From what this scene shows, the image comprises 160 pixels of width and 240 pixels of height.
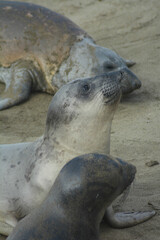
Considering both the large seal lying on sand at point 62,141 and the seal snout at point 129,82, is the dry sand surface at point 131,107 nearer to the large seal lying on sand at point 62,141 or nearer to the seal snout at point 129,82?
the seal snout at point 129,82

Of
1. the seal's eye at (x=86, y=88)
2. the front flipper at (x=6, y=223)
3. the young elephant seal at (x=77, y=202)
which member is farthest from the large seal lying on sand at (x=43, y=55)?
the young elephant seal at (x=77, y=202)

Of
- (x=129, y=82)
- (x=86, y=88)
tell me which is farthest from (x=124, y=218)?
(x=129, y=82)

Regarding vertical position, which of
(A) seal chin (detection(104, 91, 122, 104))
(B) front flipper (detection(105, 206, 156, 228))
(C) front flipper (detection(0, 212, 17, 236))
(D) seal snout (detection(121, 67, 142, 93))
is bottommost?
(D) seal snout (detection(121, 67, 142, 93))

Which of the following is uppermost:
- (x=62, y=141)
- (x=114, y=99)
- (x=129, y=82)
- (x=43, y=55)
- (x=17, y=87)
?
(x=114, y=99)

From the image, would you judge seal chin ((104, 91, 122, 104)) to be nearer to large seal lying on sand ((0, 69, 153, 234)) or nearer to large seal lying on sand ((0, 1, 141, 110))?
large seal lying on sand ((0, 69, 153, 234))

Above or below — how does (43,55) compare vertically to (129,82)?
above

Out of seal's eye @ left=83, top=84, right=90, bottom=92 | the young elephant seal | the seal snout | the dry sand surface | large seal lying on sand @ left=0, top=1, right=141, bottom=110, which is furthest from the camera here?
large seal lying on sand @ left=0, top=1, right=141, bottom=110

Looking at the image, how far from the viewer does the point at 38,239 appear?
2869 mm

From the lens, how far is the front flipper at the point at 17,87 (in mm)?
6793

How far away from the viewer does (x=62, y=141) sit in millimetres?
3691

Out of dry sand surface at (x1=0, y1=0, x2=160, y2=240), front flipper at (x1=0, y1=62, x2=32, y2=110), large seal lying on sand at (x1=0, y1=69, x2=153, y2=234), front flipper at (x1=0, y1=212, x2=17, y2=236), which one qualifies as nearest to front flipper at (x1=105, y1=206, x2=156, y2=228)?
dry sand surface at (x1=0, y1=0, x2=160, y2=240)

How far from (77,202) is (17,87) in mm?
4228

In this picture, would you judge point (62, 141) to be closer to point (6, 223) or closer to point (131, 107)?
point (6, 223)

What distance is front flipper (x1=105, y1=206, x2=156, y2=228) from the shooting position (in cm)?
372
